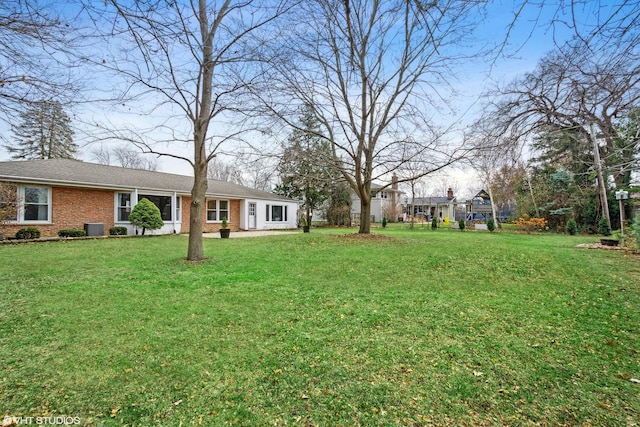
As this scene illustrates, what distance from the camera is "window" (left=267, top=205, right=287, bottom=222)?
22.5 meters

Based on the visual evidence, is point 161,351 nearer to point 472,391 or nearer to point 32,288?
point 472,391

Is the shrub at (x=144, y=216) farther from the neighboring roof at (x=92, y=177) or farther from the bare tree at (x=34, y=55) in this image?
the bare tree at (x=34, y=55)

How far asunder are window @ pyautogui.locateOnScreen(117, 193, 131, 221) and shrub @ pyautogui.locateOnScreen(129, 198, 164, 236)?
897 millimetres

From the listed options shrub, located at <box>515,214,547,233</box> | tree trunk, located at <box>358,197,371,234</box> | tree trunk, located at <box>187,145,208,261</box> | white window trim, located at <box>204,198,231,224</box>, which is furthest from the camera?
shrub, located at <box>515,214,547,233</box>

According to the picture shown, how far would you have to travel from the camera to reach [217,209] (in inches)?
770

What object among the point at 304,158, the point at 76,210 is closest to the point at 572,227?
the point at 304,158

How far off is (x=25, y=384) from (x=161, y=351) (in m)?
1.01

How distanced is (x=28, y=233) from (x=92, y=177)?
3.61 metres

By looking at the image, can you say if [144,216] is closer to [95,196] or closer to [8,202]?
[95,196]

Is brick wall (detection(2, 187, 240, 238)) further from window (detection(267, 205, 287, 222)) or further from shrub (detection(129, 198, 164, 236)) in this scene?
window (detection(267, 205, 287, 222))

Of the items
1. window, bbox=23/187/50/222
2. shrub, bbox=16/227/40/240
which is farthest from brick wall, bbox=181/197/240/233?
shrub, bbox=16/227/40/240

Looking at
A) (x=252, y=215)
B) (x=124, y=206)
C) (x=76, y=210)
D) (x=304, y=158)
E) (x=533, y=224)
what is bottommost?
(x=533, y=224)

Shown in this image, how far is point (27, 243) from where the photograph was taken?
36.0 ft

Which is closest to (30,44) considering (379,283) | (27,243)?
(379,283)
